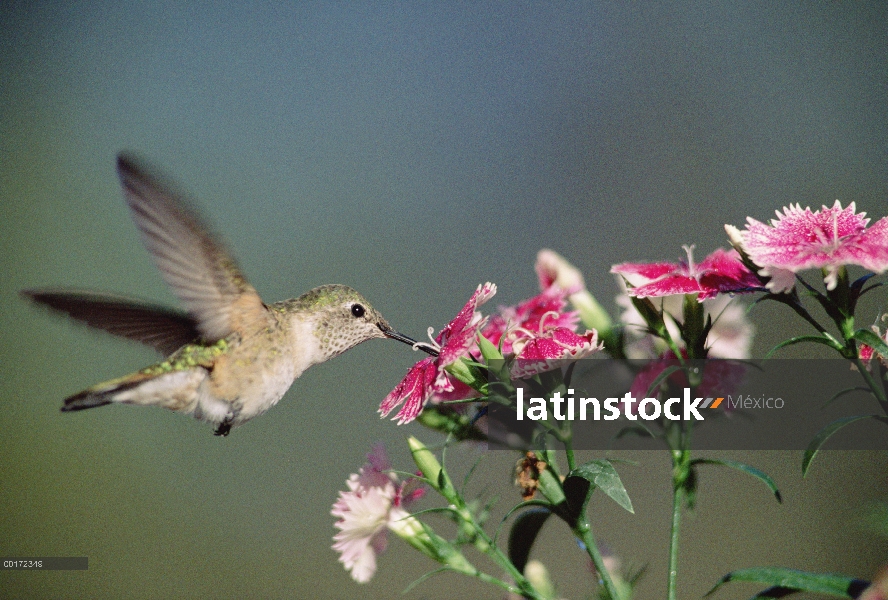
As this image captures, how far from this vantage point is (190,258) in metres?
1.14

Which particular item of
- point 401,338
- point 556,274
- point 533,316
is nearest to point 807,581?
point 533,316

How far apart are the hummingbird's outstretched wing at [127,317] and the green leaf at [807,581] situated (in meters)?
0.87

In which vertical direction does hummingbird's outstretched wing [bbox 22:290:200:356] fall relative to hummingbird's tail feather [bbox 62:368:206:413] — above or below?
above

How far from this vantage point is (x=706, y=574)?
11.3 ft

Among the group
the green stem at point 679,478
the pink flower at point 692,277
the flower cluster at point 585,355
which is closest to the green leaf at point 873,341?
the flower cluster at point 585,355

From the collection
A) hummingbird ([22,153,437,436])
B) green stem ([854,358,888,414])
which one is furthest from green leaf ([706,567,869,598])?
hummingbird ([22,153,437,436])

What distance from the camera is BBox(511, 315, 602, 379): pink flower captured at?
0.89 m

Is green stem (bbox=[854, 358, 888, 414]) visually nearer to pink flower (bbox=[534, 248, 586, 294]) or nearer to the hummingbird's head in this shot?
pink flower (bbox=[534, 248, 586, 294])

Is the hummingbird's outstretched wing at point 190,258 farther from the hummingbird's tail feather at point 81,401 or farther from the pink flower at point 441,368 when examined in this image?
the pink flower at point 441,368

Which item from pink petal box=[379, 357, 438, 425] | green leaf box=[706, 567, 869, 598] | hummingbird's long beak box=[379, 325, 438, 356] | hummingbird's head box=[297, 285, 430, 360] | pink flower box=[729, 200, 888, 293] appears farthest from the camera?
hummingbird's head box=[297, 285, 430, 360]

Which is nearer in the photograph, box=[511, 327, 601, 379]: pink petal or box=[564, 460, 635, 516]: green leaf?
box=[564, 460, 635, 516]: green leaf

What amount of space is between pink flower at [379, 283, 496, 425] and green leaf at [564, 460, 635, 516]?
17 cm

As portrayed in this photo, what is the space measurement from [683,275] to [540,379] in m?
0.22

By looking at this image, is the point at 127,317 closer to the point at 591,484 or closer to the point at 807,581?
the point at 591,484
